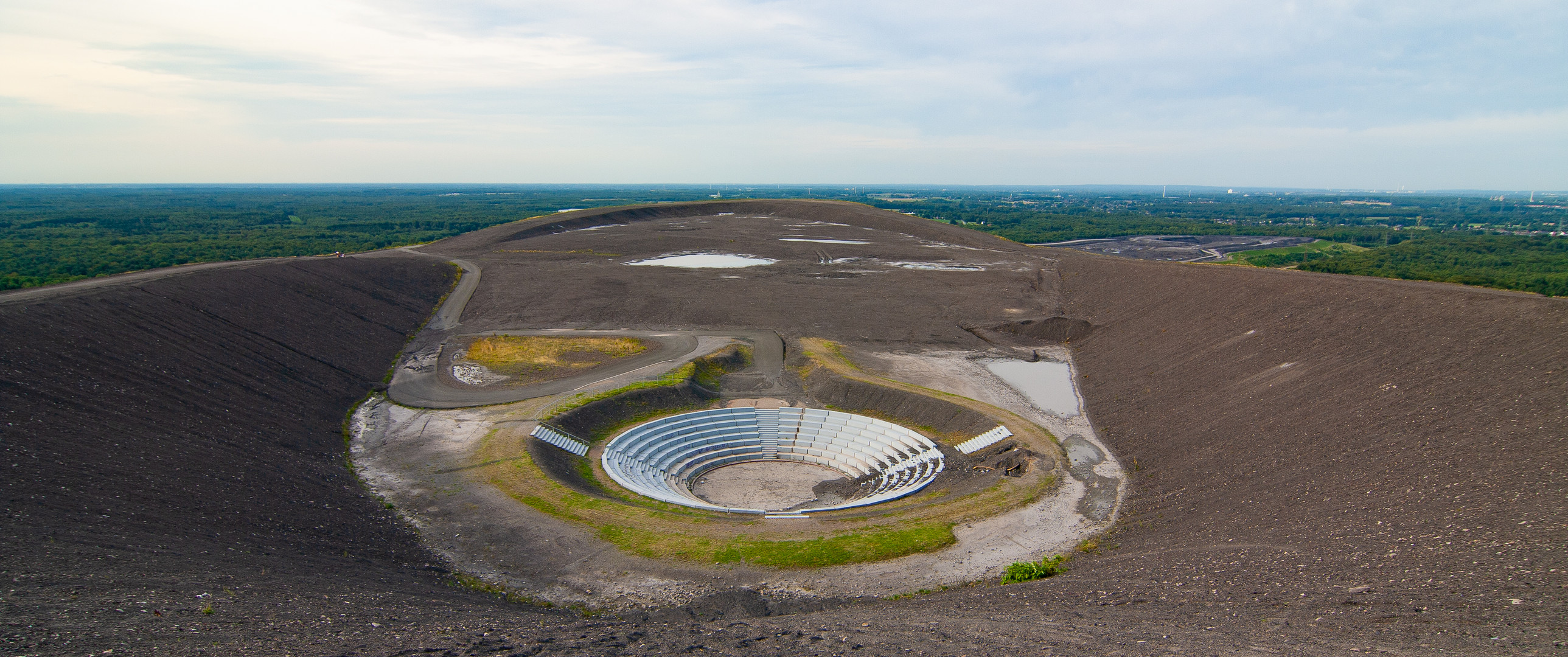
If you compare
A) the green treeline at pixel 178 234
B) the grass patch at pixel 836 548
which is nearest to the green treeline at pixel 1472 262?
the grass patch at pixel 836 548

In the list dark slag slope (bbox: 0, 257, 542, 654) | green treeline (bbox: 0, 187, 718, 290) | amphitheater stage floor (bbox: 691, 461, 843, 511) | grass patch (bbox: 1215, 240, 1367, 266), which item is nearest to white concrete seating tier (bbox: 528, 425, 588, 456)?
amphitheater stage floor (bbox: 691, 461, 843, 511)

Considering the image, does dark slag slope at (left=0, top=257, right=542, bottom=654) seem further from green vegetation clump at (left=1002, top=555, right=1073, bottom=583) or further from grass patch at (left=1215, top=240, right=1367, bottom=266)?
grass patch at (left=1215, top=240, right=1367, bottom=266)

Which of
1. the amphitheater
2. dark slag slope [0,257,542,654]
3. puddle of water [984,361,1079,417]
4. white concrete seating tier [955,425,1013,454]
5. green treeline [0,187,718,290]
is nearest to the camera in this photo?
dark slag slope [0,257,542,654]

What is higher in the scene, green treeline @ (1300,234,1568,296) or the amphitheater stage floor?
green treeline @ (1300,234,1568,296)

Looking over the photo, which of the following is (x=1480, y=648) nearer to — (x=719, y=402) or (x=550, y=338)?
(x=719, y=402)

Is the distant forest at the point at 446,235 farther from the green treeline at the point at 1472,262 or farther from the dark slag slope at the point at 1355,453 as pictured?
the dark slag slope at the point at 1355,453

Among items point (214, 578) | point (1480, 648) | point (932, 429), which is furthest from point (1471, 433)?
point (214, 578)

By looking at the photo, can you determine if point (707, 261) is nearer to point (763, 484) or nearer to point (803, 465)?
point (803, 465)
